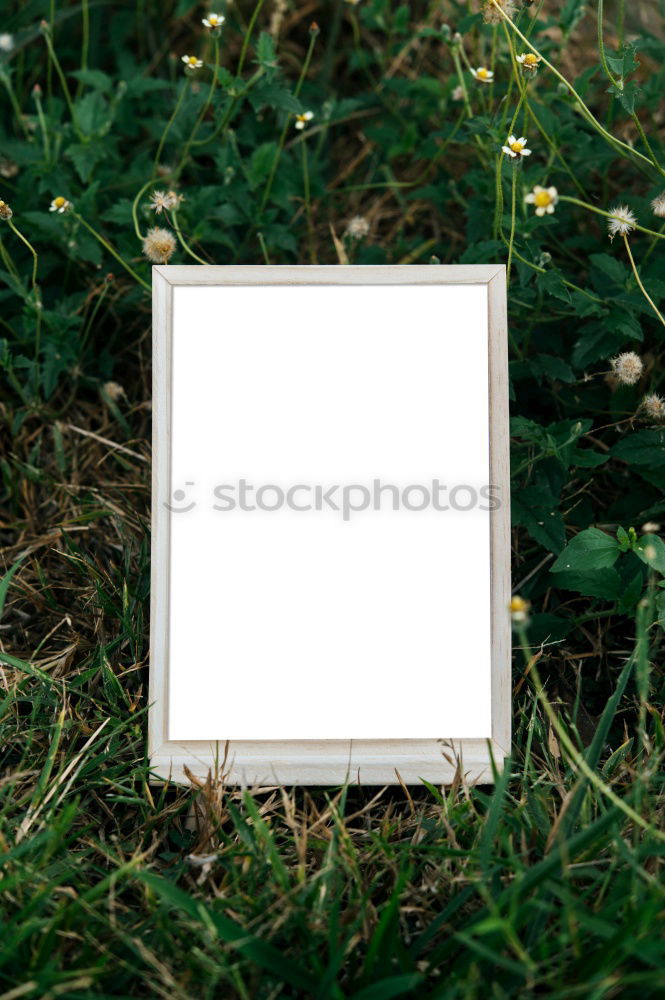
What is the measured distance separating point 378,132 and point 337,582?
1.13m

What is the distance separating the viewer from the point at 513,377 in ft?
5.09

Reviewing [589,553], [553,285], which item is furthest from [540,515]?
[553,285]

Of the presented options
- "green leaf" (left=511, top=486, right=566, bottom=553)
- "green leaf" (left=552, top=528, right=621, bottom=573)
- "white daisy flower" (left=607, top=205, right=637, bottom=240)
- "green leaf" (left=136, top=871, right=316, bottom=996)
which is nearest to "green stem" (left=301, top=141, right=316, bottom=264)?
"white daisy flower" (left=607, top=205, right=637, bottom=240)

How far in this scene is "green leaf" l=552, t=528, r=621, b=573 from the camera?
1.31 meters

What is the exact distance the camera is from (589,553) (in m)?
1.32

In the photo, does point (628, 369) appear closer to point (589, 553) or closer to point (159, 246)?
point (589, 553)

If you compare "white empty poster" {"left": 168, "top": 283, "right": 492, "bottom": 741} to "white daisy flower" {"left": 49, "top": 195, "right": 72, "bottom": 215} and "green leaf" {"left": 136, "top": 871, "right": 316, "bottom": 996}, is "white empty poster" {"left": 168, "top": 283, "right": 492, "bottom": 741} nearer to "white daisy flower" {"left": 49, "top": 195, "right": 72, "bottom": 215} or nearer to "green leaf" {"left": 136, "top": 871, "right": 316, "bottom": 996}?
"green leaf" {"left": 136, "top": 871, "right": 316, "bottom": 996}

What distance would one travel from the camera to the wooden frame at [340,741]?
4.25 feet

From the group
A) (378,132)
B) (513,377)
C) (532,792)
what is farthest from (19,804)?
(378,132)

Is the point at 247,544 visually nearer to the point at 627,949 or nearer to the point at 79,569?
the point at 79,569

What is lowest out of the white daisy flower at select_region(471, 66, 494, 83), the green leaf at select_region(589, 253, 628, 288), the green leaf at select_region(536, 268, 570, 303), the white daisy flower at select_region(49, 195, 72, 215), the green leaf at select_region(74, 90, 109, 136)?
the green leaf at select_region(536, 268, 570, 303)

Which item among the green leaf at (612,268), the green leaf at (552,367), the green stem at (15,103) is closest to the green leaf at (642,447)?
the green leaf at (552,367)

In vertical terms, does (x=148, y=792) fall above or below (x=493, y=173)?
below

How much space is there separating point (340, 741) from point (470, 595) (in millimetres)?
304
